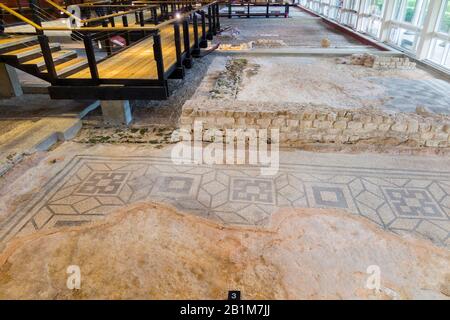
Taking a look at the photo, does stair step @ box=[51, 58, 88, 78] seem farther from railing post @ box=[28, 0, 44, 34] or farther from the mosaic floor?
the mosaic floor

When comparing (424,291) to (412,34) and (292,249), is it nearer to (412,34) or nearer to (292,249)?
(292,249)

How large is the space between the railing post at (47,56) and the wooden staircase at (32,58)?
11 centimetres

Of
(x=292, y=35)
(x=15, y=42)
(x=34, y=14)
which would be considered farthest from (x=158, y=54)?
(x=292, y=35)

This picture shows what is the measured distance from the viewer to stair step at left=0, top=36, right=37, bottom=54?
4.43 metres

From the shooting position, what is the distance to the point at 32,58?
4.50 metres

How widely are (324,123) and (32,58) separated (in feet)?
14.3

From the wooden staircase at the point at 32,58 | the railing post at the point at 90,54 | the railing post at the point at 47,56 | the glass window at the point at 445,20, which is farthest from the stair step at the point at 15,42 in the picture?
the glass window at the point at 445,20

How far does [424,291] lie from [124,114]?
13.7 feet

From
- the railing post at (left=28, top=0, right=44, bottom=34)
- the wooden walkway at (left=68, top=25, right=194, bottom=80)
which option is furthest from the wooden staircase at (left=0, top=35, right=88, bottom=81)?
the railing post at (left=28, top=0, right=44, bottom=34)

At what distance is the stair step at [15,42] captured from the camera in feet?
14.5

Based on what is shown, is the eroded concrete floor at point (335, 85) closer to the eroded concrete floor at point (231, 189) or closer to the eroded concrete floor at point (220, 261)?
the eroded concrete floor at point (231, 189)

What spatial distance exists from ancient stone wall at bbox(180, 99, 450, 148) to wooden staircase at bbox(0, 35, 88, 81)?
1988 millimetres

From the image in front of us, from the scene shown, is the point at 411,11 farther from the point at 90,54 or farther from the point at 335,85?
the point at 90,54
